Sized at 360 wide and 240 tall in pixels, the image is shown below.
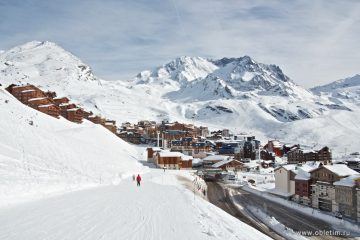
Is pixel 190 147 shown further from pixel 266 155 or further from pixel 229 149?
pixel 266 155

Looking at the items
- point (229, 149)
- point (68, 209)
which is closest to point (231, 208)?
point (68, 209)

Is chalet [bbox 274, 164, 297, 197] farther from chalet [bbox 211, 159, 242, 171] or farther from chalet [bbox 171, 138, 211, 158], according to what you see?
chalet [bbox 171, 138, 211, 158]

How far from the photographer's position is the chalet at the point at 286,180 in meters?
68.4

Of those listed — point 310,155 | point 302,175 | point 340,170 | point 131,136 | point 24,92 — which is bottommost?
point 302,175

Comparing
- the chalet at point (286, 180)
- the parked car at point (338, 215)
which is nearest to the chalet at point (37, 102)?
the chalet at point (286, 180)

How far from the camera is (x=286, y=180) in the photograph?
229 feet

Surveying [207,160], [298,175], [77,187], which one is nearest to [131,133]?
[207,160]

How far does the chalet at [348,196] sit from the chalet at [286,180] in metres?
14.4

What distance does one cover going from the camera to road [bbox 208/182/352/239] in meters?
42.2

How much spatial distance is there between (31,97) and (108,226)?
8750 centimetres

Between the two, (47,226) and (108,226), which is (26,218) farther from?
(108,226)

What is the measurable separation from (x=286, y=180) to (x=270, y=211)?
2161 centimetres

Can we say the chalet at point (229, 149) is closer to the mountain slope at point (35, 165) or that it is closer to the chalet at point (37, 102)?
the chalet at point (37, 102)

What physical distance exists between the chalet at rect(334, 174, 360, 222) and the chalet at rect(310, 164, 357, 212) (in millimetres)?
1484
